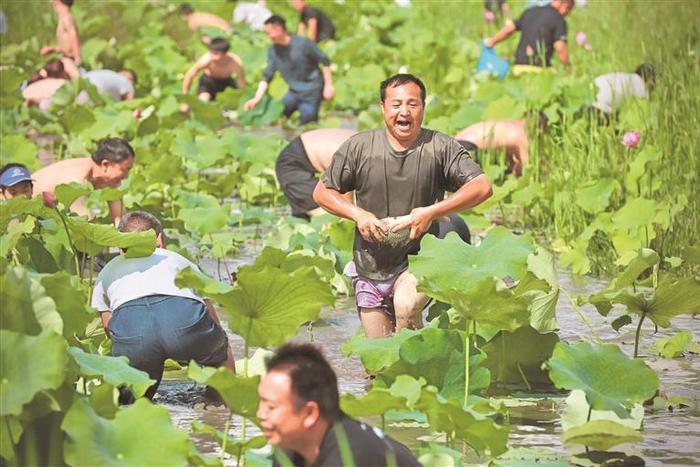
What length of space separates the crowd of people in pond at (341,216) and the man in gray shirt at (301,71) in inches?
132

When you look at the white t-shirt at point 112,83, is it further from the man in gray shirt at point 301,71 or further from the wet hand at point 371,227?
the wet hand at point 371,227

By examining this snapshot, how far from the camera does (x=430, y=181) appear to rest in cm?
603

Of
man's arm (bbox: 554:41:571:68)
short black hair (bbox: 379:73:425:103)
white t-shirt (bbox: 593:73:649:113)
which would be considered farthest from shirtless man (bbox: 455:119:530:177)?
short black hair (bbox: 379:73:425:103)

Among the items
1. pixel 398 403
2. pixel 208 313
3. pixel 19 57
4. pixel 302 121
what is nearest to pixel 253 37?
pixel 19 57

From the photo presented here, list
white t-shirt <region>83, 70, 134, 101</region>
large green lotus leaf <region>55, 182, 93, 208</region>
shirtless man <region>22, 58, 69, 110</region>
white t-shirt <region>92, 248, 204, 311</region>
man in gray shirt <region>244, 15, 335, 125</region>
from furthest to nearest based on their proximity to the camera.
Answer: white t-shirt <region>83, 70, 134, 101</region>
man in gray shirt <region>244, 15, 335, 125</region>
shirtless man <region>22, 58, 69, 110</region>
large green lotus leaf <region>55, 182, 93, 208</region>
white t-shirt <region>92, 248, 204, 311</region>

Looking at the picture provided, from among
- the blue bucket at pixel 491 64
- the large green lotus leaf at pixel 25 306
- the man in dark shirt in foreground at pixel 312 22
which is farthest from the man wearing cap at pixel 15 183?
the man in dark shirt in foreground at pixel 312 22

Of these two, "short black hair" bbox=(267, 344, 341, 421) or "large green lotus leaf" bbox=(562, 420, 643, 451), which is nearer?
"short black hair" bbox=(267, 344, 341, 421)

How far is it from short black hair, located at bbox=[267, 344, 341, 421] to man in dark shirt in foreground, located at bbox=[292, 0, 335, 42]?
45.6 ft

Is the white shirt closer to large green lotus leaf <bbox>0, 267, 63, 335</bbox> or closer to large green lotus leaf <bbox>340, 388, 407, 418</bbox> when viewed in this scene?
large green lotus leaf <bbox>0, 267, 63, 335</bbox>

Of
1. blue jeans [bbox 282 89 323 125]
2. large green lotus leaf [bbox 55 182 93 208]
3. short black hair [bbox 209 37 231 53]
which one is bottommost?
large green lotus leaf [bbox 55 182 93 208]

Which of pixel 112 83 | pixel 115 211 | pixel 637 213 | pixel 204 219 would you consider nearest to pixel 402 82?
pixel 637 213

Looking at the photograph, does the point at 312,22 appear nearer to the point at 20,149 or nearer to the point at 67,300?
the point at 20,149

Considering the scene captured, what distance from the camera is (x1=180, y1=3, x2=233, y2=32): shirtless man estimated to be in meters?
20.7

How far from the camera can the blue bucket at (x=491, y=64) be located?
48.4 feet
